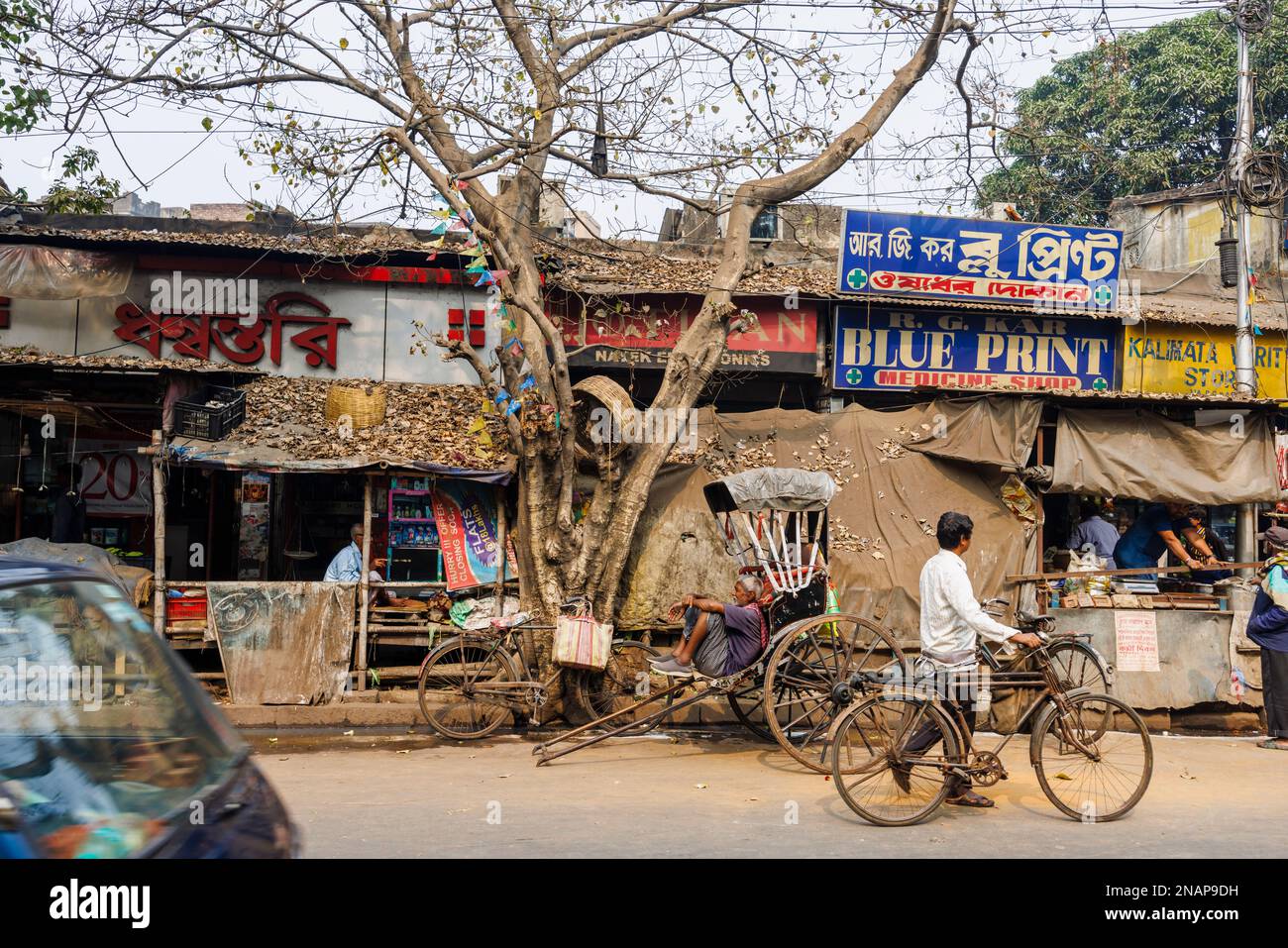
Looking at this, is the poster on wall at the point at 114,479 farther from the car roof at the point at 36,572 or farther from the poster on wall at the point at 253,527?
the car roof at the point at 36,572

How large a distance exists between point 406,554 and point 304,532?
3.26m

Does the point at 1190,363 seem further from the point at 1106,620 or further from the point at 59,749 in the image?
the point at 59,749

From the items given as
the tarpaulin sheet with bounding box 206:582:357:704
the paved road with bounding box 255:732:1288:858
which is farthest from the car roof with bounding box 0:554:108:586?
the tarpaulin sheet with bounding box 206:582:357:704

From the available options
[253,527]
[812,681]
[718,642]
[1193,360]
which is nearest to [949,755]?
[718,642]

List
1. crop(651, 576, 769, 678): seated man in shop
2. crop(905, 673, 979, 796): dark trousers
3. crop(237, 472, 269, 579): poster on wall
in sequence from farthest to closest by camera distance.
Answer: crop(237, 472, 269, 579): poster on wall, crop(651, 576, 769, 678): seated man in shop, crop(905, 673, 979, 796): dark trousers

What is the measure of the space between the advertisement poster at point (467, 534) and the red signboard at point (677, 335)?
258 cm

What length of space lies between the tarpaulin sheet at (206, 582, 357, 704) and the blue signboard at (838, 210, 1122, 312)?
24.2ft

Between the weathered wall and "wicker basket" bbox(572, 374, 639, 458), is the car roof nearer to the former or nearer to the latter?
"wicker basket" bbox(572, 374, 639, 458)

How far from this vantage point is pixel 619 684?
991cm

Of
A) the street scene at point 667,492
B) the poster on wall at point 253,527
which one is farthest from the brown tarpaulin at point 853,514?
the poster on wall at point 253,527

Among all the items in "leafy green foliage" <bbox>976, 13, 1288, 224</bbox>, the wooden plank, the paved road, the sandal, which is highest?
"leafy green foliage" <bbox>976, 13, 1288, 224</bbox>

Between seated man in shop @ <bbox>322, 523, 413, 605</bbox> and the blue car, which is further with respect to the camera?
seated man in shop @ <bbox>322, 523, 413, 605</bbox>

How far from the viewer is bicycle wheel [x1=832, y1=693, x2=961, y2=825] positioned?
254 inches

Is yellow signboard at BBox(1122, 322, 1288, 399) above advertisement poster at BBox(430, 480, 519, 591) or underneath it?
above
